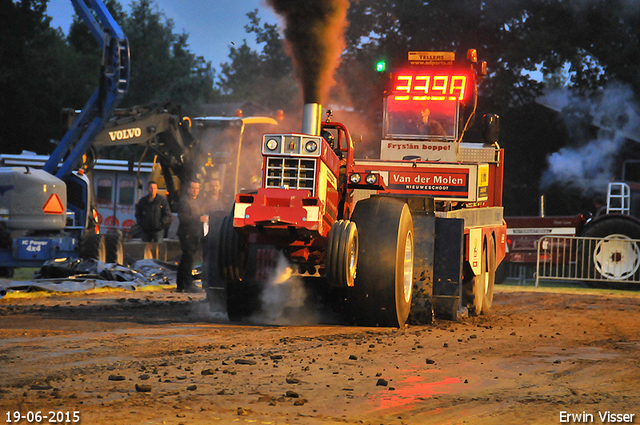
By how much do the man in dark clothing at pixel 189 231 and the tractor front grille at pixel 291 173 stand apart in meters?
5.86

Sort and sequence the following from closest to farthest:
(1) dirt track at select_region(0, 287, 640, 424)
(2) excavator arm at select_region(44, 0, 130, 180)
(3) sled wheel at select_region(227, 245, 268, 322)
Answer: (1) dirt track at select_region(0, 287, 640, 424)
(3) sled wheel at select_region(227, 245, 268, 322)
(2) excavator arm at select_region(44, 0, 130, 180)

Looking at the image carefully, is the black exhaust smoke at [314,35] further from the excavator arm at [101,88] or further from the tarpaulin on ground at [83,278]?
the excavator arm at [101,88]

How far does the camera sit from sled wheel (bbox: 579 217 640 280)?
67.8 feet

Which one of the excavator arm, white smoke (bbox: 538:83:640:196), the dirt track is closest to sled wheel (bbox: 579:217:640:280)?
white smoke (bbox: 538:83:640:196)

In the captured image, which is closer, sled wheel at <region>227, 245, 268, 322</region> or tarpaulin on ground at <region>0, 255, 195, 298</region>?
sled wheel at <region>227, 245, 268, 322</region>

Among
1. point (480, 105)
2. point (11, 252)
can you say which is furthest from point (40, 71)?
point (11, 252)

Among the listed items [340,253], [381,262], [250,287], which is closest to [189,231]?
[250,287]

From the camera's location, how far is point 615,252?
68.2 feet

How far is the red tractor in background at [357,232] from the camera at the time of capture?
9.50 m

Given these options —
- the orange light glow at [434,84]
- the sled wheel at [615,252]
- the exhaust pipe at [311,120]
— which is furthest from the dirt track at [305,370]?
the sled wheel at [615,252]

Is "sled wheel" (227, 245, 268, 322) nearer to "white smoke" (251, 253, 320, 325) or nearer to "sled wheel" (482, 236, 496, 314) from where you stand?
"white smoke" (251, 253, 320, 325)

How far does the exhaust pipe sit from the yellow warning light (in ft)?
25.7

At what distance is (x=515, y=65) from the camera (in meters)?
29.5

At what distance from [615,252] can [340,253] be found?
13289 millimetres
